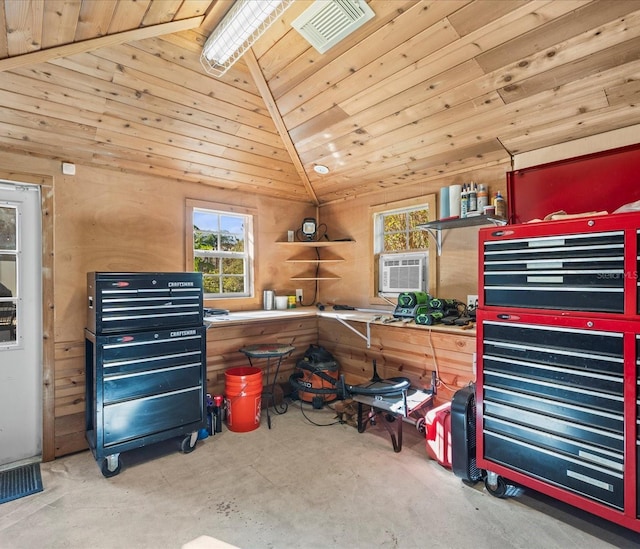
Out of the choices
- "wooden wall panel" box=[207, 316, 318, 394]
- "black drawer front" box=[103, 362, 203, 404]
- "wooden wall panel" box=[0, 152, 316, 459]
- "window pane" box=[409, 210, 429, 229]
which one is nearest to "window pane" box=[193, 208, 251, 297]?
"wooden wall panel" box=[0, 152, 316, 459]

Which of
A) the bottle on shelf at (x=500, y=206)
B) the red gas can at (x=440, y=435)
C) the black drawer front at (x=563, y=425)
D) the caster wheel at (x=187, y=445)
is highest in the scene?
the bottle on shelf at (x=500, y=206)

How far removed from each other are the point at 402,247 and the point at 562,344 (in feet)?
6.34

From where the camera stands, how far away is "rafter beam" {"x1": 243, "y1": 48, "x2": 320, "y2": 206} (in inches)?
103

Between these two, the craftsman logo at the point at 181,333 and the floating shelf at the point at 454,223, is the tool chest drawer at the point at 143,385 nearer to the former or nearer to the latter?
the craftsman logo at the point at 181,333

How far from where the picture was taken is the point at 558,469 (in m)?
1.90

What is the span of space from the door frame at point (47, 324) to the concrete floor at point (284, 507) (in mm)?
216

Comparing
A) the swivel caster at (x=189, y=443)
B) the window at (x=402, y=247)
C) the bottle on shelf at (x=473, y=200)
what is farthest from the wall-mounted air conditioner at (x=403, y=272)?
the swivel caster at (x=189, y=443)

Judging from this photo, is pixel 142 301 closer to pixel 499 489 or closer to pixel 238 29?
pixel 238 29

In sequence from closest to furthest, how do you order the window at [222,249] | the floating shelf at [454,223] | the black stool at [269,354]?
the floating shelf at [454,223]
the black stool at [269,354]
the window at [222,249]

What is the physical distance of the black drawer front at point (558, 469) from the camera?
5.74ft

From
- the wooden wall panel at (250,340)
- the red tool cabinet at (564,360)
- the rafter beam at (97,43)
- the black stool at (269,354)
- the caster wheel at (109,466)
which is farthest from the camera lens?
the wooden wall panel at (250,340)

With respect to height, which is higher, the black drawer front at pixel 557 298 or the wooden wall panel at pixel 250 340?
the black drawer front at pixel 557 298

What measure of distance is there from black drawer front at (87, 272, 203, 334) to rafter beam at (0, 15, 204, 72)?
1.29 metres

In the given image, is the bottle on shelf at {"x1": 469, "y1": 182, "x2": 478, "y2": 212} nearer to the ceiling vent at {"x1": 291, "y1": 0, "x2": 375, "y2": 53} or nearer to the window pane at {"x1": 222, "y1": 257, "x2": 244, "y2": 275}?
the ceiling vent at {"x1": 291, "y1": 0, "x2": 375, "y2": 53}
